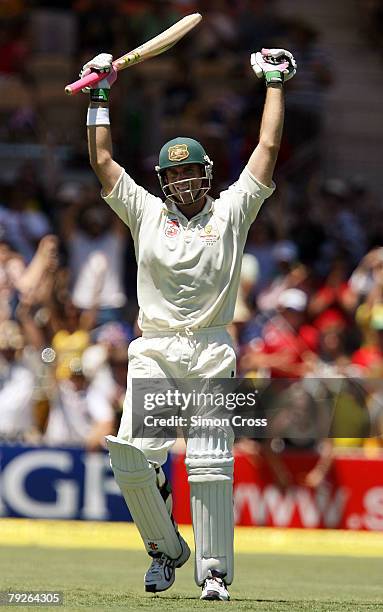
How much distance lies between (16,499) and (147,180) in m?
4.17

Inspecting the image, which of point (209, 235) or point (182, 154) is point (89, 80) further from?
point (209, 235)

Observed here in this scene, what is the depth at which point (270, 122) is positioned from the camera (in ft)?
20.6

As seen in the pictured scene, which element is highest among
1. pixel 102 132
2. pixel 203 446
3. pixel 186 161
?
pixel 102 132

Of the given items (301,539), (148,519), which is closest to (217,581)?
(148,519)

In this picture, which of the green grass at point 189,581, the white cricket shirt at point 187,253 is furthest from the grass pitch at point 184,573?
the white cricket shirt at point 187,253

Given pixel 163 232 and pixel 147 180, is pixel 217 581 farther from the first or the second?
pixel 147 180

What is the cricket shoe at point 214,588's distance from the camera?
593cm

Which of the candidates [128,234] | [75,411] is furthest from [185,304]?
[128,234]

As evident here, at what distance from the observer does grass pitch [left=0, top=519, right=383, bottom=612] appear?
5871mm

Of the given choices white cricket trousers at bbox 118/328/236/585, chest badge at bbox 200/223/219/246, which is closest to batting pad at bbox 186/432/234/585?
white cricket trousers at bbox 118/328/236/585

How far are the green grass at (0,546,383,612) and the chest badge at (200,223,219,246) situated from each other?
1550mm

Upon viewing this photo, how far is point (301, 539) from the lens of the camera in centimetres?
1041

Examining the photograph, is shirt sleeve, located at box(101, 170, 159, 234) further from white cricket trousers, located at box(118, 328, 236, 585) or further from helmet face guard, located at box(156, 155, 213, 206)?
white cricket trousers, located at box(118, 328, 236, 585)

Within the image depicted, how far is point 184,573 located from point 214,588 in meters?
1.82
